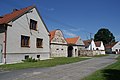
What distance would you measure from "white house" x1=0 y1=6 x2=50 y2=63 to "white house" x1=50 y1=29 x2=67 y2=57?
275 inches

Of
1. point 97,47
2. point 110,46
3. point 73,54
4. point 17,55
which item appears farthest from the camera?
point 110,46

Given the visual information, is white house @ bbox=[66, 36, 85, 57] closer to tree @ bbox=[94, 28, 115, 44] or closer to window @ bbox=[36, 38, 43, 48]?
window @ bbox=[36, 38, 43, 48]

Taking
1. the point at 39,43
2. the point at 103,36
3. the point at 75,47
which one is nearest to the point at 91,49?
the point at 75,47

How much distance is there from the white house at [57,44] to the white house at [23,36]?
698cm

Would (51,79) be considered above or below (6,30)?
below

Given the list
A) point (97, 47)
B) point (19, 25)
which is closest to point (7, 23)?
point (19, 25)

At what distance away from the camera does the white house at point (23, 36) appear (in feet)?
75.2

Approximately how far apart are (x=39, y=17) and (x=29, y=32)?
4.14 meters

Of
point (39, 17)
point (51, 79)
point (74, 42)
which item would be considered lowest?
point (51, 79)

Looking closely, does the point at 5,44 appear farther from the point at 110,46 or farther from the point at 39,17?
the point at 110,46

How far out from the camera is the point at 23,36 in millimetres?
25859

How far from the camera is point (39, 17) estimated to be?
30.2 meters

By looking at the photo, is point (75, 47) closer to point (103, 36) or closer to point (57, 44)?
point (57, 44)

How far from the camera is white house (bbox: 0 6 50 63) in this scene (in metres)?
22.9
